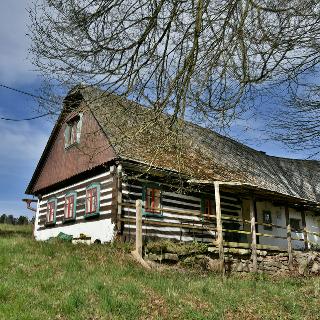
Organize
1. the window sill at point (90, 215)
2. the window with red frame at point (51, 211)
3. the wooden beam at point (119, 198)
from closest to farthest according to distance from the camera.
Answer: the wooden beam at point (119, 198), the window sill at point (90, 215), the window with red frame at point (51, 211)

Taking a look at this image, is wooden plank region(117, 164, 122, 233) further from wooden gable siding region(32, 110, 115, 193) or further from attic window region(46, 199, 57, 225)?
attic window region(46, 199, 57, 225)

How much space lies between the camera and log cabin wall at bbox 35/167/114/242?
16422 mm

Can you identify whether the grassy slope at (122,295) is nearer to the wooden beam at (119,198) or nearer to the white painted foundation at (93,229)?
the wooden beam at (119,198)

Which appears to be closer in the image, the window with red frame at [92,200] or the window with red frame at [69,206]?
the window with red frame at [92,200]

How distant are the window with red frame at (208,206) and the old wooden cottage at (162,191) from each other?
5 centimetres

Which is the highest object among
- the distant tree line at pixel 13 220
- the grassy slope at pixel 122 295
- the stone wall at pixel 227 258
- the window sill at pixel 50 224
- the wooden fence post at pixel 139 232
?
the distant tree line at pixel 13 220

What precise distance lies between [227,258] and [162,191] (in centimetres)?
443

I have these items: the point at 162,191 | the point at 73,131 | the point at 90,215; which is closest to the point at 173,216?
the point at 162,191

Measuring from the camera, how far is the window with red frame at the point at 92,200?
57.0 ft

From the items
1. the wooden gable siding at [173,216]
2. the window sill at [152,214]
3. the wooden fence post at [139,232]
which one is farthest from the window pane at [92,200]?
the wooden fence post at [139,232]

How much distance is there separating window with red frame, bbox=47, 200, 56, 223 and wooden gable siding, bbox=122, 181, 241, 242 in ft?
20.7

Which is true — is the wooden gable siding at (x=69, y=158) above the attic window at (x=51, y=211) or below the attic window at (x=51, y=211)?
above

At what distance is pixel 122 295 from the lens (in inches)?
306

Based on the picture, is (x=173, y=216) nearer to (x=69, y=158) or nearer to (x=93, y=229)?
(x=93, y=229)
